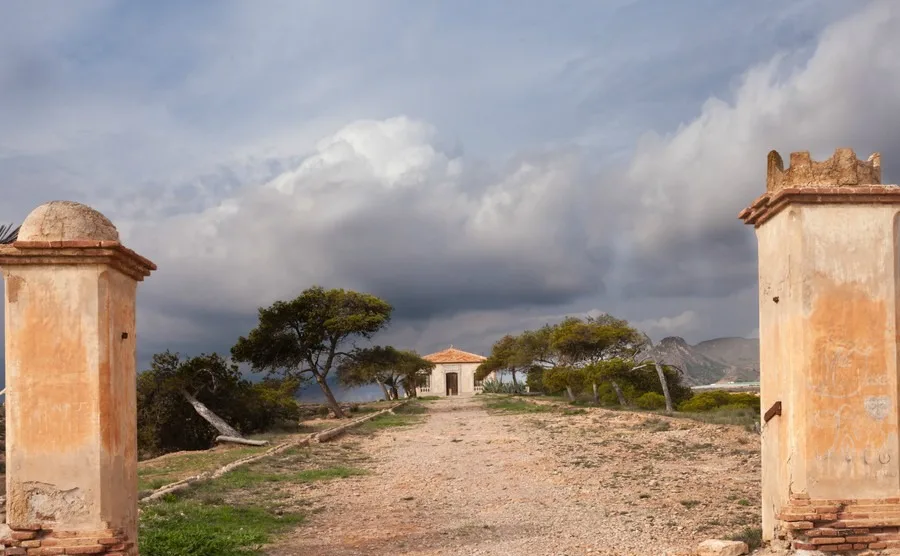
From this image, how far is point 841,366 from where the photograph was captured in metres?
6.24

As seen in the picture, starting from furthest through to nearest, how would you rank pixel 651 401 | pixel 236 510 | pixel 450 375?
pixel 450 375 → pixel 651 401 → pixel 236 510

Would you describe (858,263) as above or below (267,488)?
above

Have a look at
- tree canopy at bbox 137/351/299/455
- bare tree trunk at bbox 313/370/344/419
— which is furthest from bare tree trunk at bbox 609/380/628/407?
tree canopy at bbox 137/351/299/455

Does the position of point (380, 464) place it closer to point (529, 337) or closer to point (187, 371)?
point (187, 371)

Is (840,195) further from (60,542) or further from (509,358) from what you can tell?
(509,358)

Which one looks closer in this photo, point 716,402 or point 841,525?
point 841,525

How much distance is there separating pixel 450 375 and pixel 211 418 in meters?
46.3

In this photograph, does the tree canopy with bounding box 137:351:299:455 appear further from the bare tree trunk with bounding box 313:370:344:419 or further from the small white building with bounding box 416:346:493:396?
the small white building with bounding box 416:346:493:396

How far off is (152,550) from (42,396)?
2.12 meters

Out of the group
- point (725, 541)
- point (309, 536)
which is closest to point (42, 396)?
point (309, 536)

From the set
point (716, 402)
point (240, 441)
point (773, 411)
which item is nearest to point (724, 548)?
point (773, 411)

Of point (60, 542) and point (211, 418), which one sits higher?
point (60, 542)

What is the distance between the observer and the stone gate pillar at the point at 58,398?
5988 millimetres

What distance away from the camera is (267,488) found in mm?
11641
